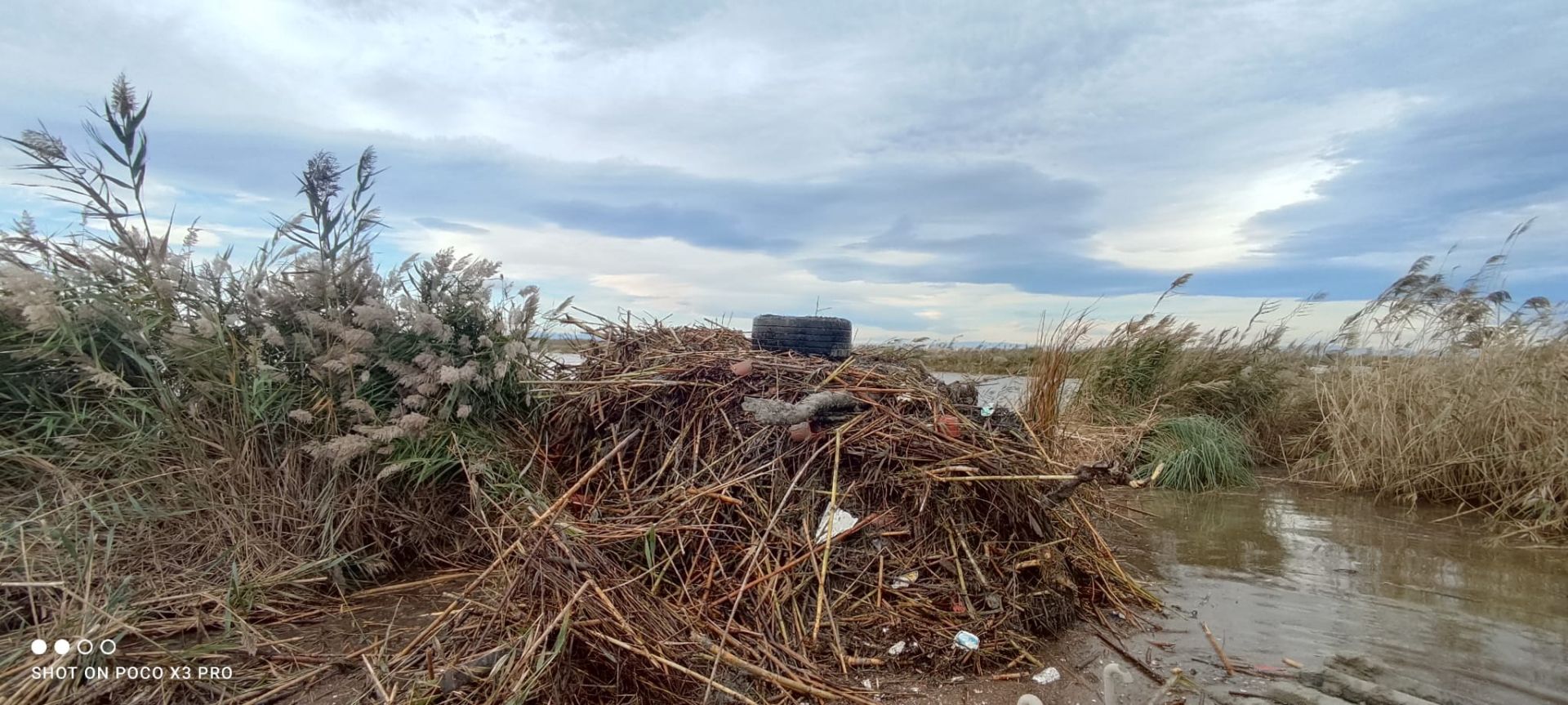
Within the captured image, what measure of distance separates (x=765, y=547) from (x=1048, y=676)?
120cm

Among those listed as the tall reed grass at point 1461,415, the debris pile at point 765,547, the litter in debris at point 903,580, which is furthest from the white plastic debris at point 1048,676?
the tall reed grass at point 1461,415

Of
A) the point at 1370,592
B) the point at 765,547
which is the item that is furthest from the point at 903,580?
the point at 1370,592

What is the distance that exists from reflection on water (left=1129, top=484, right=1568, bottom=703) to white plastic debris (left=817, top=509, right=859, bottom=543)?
156 centimetres

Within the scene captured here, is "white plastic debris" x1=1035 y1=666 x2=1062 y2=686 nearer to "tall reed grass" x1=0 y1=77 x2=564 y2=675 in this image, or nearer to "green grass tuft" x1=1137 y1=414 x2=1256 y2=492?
"tall reed grass" x1=0 y1=77 x2=564 y2=675

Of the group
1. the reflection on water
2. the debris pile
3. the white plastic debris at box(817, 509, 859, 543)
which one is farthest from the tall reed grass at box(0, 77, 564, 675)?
the reflection on water

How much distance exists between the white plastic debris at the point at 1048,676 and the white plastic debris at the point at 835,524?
0.91 meters

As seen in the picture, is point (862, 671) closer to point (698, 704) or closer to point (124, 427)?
point (698, 704)

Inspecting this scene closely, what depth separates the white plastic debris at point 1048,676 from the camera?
2816 millimetres

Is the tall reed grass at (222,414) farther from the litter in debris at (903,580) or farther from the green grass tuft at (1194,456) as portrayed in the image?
the green grass tuft at (1194,456)

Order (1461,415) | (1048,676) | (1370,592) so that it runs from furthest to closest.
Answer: (1461,415) → (1370,592) → (1048,676)

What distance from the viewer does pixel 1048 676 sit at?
9.34 feet

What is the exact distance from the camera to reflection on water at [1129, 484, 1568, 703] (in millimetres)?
3225

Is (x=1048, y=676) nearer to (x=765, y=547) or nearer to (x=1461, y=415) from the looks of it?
(x=765, y=547)

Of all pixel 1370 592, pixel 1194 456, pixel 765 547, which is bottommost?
pixel 1370 592
